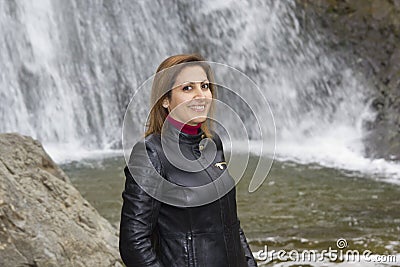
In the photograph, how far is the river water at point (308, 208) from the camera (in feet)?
18.9

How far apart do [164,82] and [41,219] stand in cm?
174

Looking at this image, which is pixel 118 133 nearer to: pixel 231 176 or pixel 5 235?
pixel 5 235

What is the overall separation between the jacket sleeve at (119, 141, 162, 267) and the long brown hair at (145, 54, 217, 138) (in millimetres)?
216

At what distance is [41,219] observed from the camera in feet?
12.7

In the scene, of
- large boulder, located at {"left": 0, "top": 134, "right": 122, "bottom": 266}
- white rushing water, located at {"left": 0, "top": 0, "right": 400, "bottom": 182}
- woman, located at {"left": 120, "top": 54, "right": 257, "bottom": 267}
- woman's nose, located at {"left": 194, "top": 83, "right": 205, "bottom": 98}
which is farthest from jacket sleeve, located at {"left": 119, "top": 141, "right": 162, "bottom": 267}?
white rushing water, located at {"left": 0, "top": 0, "right": 400, "bottom": 182}

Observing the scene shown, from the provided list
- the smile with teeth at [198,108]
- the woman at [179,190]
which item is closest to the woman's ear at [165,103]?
the woman at [179,190]

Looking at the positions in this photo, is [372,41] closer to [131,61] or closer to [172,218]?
[131,61]

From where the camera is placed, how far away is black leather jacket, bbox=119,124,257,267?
237cm

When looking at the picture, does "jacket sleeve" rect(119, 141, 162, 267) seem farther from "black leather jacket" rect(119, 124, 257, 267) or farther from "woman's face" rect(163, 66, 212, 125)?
"woman's face" rect(163, 66, 212, 125)

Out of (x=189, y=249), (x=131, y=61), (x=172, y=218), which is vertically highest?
(x=131, y=61)

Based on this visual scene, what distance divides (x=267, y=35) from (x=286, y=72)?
950mm

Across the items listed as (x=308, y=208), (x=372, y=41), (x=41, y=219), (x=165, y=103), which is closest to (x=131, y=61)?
(x=372, y=41)

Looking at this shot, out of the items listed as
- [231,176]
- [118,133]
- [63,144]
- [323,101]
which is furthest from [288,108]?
[231,176]

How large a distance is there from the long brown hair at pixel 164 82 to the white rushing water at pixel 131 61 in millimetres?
9851
